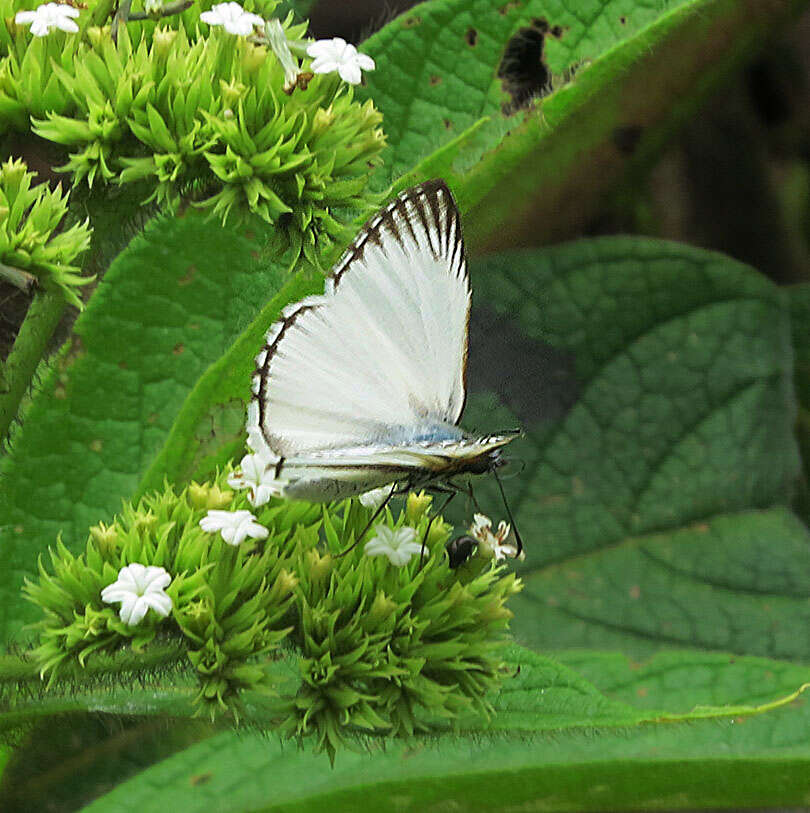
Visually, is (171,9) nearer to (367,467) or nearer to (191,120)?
(191,120)

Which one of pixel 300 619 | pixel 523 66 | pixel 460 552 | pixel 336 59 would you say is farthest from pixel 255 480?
pixel 523 66

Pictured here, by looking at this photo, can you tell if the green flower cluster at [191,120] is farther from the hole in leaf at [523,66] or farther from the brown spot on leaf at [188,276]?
the hole in leaf at [523,66]

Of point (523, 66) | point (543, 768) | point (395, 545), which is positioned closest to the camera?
point (395, 545)

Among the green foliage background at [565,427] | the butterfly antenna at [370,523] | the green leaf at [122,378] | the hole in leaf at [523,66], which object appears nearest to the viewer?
the butterfly antenna at [370,523]

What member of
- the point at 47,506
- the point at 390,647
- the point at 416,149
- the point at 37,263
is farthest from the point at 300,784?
the point at 416,149

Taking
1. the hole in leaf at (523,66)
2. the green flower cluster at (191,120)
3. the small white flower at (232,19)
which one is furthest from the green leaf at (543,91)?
the small white flower at (232,19)

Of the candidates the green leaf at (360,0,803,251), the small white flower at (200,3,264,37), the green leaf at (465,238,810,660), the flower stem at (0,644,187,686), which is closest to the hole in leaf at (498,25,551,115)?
the green leaf at (360,0,803,251)
